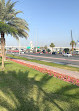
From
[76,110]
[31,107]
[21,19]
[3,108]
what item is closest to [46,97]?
[31,107]

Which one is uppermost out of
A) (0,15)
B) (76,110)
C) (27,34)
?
(0,15)

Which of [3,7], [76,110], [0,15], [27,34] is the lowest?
[76,110]

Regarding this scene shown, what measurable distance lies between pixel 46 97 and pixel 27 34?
51.4ft

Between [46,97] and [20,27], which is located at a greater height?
[20,27]

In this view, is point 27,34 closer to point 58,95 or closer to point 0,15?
point 0,15

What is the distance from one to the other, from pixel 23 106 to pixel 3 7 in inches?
584

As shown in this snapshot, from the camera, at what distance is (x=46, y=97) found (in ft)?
17.2

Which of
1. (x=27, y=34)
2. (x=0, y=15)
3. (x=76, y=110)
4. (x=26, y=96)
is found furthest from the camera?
(x=27, y=34)

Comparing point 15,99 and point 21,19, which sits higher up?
point 21,19

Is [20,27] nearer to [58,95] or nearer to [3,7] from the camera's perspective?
[3,7]

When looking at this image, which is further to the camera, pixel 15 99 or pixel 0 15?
pixel 0 15

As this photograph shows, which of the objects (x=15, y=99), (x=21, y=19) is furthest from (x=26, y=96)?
(x=21, y=19)

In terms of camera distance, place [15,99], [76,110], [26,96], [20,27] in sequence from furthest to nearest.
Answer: [20,27] → [26,96] → [15,99] → [76,110]

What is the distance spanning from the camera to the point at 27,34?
19812 mm
